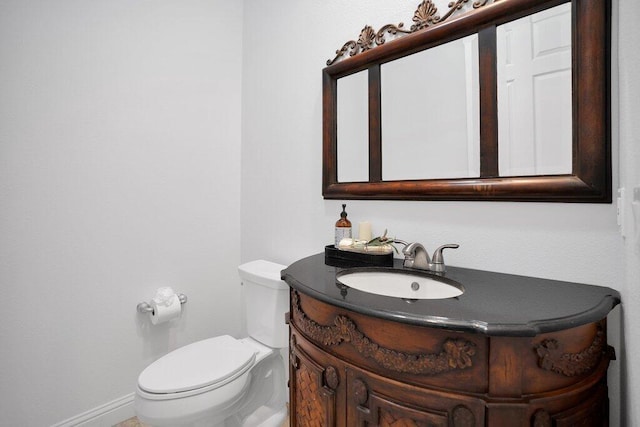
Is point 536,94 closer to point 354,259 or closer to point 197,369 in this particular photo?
point 354,259

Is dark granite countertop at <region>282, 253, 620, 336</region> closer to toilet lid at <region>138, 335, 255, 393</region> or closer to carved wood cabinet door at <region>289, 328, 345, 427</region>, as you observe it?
carved wood cabinet door at <region>289, 328, 345, 427</region>

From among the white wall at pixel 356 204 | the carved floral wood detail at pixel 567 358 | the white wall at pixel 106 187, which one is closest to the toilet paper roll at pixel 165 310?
the white wall at pixel 106 187

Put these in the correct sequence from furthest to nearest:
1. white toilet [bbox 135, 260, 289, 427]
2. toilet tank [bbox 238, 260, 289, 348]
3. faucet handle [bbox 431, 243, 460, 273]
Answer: toilet tank [bbox 238, 260, 289, 348]
white toilet [bbox 135, 260, 289, 427]
faucet handle [bbox 431, 243, 460, 273]

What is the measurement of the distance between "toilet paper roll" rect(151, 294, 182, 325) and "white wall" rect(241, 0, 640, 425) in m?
0.55

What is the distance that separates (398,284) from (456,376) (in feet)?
1.48

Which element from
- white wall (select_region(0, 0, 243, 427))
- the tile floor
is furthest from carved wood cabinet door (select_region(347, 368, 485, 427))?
white wall (select_region(0, 0, 243, 427))

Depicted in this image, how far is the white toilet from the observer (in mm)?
1166

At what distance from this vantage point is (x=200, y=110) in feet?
6.38

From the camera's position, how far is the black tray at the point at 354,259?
1.17 meters

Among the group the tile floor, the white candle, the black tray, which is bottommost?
the tile floor

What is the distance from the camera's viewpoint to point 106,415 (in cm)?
158

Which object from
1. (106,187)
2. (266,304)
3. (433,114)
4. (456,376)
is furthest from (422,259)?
(106,187)

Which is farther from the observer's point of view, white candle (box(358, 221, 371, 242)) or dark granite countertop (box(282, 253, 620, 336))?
white candle (box(358, 221, 371, 242))

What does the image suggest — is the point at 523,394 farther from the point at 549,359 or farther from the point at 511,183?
the point at 511,183
